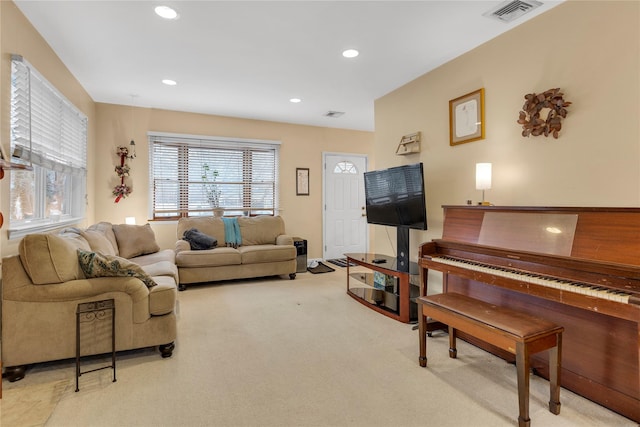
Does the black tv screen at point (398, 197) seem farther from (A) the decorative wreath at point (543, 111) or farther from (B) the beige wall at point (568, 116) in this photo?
(A) the decorative wreath at point (543, 111)

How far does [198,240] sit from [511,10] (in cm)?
426

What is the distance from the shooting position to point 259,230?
17.1ft

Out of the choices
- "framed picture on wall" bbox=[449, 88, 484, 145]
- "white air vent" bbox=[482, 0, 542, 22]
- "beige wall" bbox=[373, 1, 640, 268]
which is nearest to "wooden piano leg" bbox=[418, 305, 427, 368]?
"beige wall" bbox=[373, 1, 640, 268]

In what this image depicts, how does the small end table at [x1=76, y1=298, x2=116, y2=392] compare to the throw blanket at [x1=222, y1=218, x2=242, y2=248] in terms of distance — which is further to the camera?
the throw blanket at [x1=222, y1=218, x2=242, y2=248]

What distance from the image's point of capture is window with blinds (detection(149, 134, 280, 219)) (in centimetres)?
509

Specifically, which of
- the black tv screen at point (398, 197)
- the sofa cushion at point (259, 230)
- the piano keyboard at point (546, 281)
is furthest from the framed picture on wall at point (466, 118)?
the sofa cushion at point (259, 230)

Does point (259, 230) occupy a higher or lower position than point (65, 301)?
higher

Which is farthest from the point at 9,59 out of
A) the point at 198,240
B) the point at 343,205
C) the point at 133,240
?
the point at 343,205

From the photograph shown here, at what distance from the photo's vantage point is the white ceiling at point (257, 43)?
2.46 metres

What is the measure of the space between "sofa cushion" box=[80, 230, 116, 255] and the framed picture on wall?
3678 millimetres

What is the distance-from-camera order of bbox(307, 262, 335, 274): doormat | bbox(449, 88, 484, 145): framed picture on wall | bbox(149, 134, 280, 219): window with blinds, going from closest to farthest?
bbox(449, 88, 484, 145): framed picture on wall, bbox(149, 134, 280, 219): window with blinds, bbox(307, 262, 335, 274): doormat

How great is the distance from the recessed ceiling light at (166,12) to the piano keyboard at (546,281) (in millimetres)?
2828

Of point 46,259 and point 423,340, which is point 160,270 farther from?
point 423,340

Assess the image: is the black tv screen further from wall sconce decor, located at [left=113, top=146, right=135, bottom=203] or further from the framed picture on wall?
wall sconce decor, located at [left=113, top=146, right=135, bottom=203]
